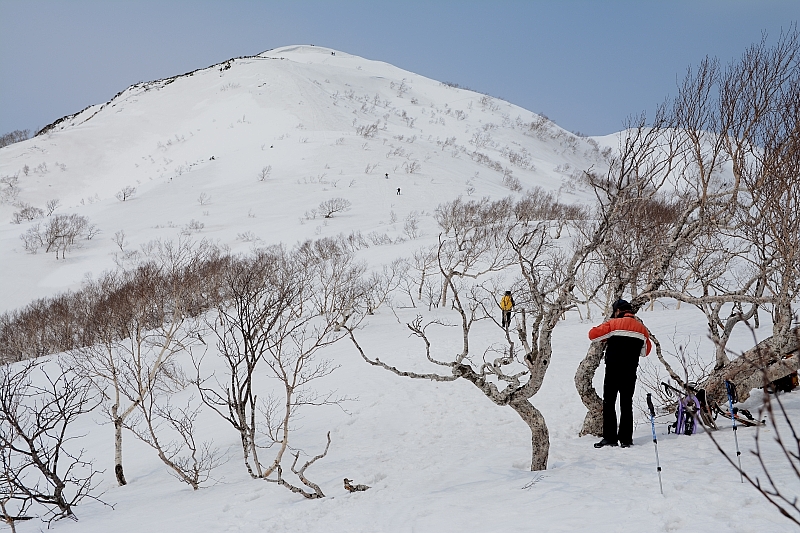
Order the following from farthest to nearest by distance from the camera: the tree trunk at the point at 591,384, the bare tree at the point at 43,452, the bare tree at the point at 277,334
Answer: the bare tree at the point at 277,334 < the bare tree at the point at 43,452 < the tree trunk at the point at 591,384

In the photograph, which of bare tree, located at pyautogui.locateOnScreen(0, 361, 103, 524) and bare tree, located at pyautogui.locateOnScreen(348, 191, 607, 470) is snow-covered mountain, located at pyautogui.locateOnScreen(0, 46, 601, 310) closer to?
bare tree, located at pyautogui.locateOnScreen(348, 191, 607, 470)

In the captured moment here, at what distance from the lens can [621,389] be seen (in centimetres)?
600

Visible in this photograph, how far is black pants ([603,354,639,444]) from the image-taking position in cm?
597

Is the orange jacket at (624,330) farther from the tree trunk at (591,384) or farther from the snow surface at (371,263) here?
the snow surface at (371,263)

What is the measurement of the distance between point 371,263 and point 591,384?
2451 centimetres

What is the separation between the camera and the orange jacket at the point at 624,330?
5875 millimetres

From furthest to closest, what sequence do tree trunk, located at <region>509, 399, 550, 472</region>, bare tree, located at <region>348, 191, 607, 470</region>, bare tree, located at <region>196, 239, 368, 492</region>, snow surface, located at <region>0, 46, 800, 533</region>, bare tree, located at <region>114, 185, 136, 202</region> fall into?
1. bare tree, located at <region>114, 185, 136, 202</region>
2. bare tree, located at <region>196, 239, 368, 492</region>
3. tree trunk, located at <region>509, 399, 550, 472</region>
4. bare tree, located at <region>348, 191, 607, 470</region>
5. snow surface, located at <region>0, 46, 800, 533</region>

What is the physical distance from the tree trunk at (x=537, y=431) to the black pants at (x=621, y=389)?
0.93 meters

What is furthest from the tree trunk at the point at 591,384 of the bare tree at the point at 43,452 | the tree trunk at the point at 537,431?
the bare tree at the point at 43,452

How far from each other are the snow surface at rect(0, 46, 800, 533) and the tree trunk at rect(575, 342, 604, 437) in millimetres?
508

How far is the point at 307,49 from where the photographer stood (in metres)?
139

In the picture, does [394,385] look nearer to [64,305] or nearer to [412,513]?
[412,513]

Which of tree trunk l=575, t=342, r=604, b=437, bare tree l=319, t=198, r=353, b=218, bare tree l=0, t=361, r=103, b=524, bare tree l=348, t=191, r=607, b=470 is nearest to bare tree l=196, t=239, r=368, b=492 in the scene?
bare tree l=348, t=191, r=607, b=470

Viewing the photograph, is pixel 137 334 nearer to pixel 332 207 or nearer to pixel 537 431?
pixel 537 431
